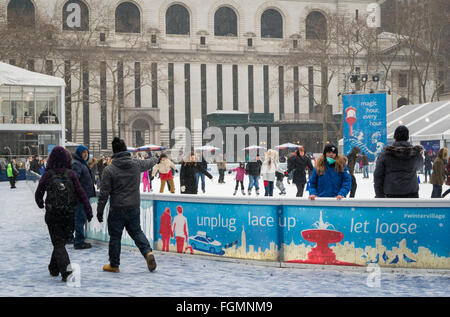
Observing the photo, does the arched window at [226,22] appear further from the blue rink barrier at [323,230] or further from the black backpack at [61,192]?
the black backpack at [61,192]

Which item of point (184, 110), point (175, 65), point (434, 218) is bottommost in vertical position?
point (434, 218)

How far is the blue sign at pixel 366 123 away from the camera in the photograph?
2128 cm

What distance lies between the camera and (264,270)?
7.10 m

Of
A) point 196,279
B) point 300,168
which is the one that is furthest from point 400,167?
point 300,168

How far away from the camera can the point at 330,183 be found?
717cm

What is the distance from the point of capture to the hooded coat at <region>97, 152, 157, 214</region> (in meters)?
6.84

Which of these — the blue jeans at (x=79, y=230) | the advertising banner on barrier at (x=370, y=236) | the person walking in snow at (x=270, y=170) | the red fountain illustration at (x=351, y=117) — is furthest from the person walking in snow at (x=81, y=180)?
the red fountain illustration at (x=351, y=117)

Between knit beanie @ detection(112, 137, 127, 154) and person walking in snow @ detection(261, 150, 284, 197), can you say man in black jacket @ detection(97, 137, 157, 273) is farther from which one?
person walking in snow @ detection(261, 150, 284, 197)

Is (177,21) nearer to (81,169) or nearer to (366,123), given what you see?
(366,123)

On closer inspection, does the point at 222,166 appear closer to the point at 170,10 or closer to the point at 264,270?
the point at 264,270

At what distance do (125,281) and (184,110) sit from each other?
57.6 metres

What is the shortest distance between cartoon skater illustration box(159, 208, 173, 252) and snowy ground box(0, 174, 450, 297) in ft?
0.63

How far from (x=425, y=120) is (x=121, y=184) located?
90.1 ft
